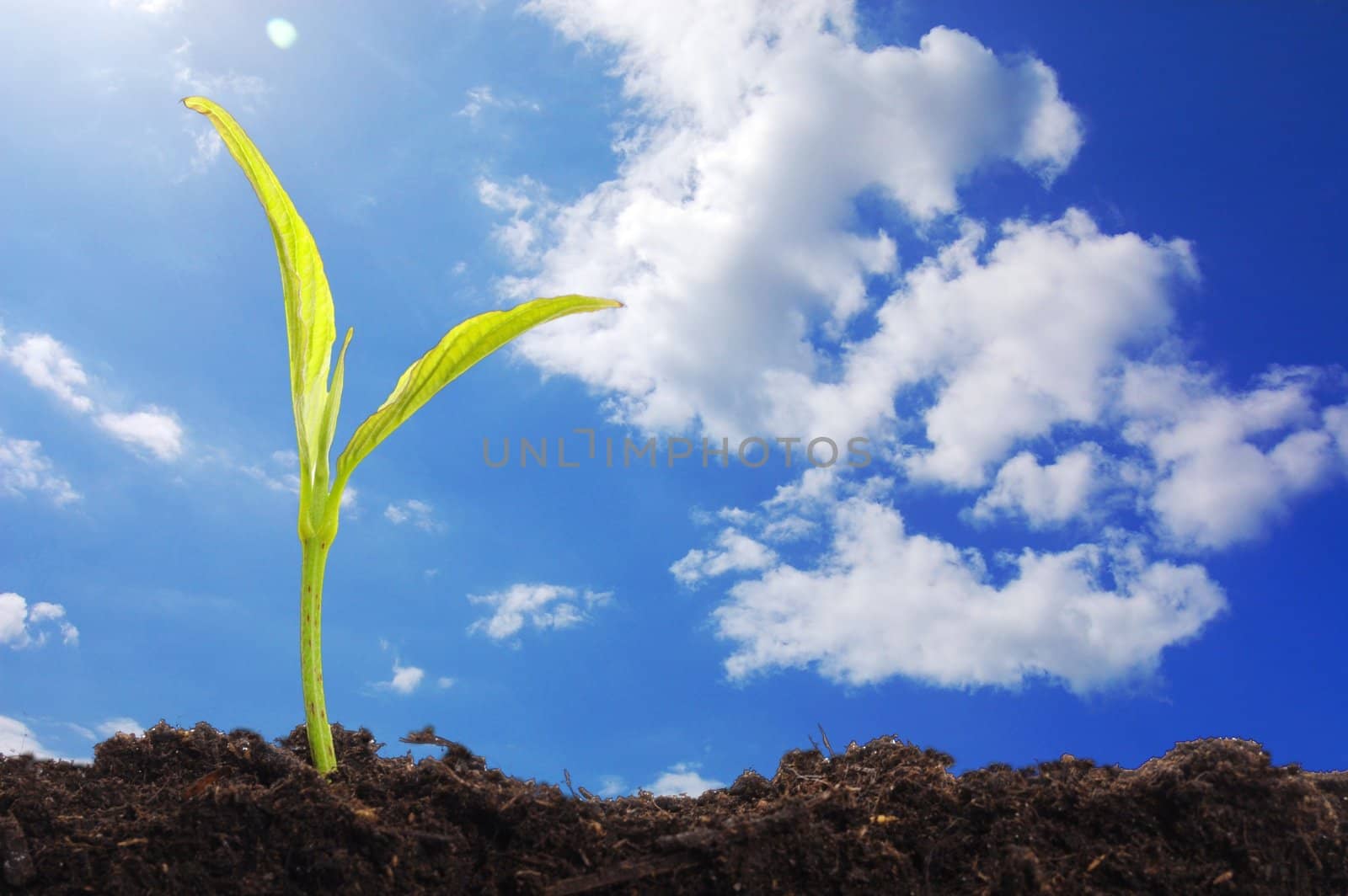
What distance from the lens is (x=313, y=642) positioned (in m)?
2.33

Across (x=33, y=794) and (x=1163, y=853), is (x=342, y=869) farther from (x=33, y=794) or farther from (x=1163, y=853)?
(x=1163, y=853)

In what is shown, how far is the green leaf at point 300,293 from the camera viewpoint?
7.30 ft

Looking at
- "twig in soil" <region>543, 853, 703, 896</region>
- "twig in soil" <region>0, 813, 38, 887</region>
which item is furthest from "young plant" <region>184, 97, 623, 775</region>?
"twig in soil" <region>543, 853, 703, 896</region>

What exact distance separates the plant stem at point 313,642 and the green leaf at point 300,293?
21 centimetres

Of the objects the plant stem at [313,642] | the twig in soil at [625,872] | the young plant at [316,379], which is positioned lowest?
the twig in soil at [625,872]

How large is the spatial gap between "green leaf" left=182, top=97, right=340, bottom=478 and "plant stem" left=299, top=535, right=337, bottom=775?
0.21 m

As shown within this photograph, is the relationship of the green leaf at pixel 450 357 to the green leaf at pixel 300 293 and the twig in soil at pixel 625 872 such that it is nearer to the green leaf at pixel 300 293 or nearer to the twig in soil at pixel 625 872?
the green leaf at pixel 300 293

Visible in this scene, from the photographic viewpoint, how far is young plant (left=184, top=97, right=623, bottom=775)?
7.25 feet

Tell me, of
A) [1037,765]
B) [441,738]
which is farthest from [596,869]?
[1037,765]

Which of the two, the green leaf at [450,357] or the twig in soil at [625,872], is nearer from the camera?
the twig in soil at [625,872]

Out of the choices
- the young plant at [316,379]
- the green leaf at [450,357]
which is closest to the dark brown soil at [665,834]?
the young plant at [316,379]

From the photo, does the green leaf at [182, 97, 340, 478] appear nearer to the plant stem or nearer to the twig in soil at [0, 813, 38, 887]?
the plant stem

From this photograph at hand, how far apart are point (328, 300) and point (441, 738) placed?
125 cm

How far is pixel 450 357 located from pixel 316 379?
399 millimetres
